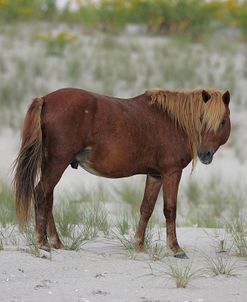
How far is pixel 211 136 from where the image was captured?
757 centimetres

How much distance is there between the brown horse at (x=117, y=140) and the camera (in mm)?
7219

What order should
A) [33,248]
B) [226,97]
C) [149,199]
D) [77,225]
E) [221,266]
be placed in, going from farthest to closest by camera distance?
[77,225]
[149,199]
[226,97]
[33,248]
[221,266]

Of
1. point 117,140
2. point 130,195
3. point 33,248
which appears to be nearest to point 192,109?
point 117,140

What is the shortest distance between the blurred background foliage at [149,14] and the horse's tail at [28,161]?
1404 centimetres

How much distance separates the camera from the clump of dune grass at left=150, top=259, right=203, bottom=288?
255 inches

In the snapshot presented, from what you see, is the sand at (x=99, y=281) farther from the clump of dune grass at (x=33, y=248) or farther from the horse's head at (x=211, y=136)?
the horse's head at (x=211, y=136)

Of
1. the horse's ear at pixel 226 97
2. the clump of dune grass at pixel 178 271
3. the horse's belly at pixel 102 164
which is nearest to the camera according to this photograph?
the clump of dune grass at pixel 178 271

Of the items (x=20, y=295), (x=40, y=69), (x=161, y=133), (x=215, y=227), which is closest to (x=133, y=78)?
(x=40, y=69)

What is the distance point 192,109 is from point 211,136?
1.15ft

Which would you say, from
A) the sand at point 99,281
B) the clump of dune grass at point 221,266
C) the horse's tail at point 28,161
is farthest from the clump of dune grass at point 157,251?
the horse's tail at point 28,161

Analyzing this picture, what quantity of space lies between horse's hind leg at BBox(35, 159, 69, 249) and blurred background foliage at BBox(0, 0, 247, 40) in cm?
1409

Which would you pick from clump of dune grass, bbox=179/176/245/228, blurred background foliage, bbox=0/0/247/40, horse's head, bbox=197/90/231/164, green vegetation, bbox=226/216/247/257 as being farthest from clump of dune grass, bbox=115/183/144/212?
blurred background foliage, bbox=0/0/247/40

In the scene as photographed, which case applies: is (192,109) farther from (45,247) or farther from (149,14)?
(149,14)

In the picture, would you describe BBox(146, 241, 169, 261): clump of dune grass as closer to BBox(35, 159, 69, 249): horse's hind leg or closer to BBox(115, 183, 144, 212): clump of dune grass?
BBox(35, 159, 69, 249): horse's hind leg
